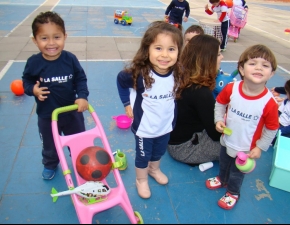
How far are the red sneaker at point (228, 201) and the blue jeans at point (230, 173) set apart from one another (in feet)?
0.14

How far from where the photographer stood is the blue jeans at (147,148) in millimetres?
2453

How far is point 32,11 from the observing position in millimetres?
12938

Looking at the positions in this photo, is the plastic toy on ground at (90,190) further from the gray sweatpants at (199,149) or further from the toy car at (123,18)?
the toy car at (123,18)

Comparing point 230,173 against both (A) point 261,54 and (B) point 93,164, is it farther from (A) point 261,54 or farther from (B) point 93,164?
(B) point 93,164

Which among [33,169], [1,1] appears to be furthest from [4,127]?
[1,1]

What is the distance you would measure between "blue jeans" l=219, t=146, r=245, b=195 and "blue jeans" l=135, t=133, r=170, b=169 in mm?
610

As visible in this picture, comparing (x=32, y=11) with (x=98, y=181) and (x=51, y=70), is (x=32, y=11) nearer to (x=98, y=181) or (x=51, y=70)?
(x=51, y=70)

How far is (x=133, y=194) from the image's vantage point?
8.71 feet

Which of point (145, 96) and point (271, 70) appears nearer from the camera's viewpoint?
point (271, 70)

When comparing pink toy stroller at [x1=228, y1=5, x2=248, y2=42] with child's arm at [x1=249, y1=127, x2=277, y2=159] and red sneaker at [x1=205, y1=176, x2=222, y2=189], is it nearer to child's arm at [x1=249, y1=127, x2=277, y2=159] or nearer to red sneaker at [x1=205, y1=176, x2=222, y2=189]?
red sneaker at [x1=205, y1=176, x2=222, y2=189]

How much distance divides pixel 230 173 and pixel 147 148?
2.83ft

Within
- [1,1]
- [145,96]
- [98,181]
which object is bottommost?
[1,1]

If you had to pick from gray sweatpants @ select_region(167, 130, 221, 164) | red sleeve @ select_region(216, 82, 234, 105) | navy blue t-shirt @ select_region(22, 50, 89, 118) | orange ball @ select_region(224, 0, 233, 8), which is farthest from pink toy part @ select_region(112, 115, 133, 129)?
orange ball @ select_region(224, 0, 233, 8)

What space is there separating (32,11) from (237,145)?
13461 mm
